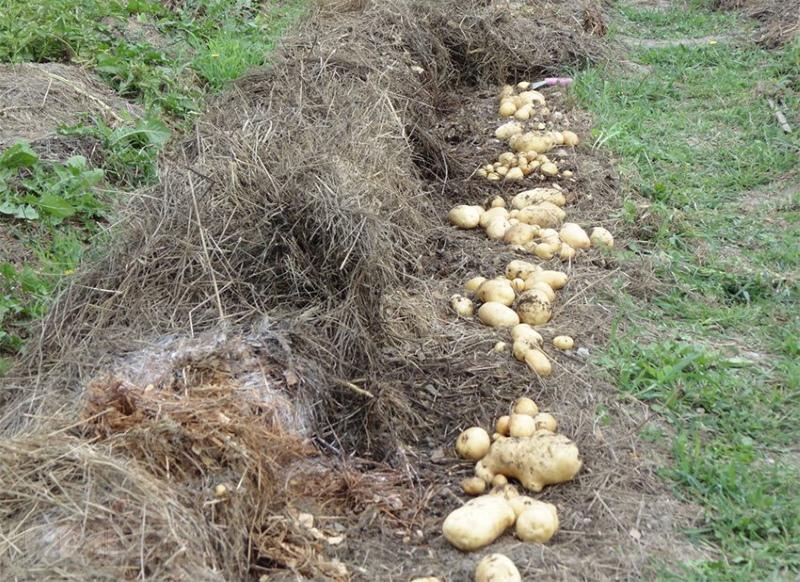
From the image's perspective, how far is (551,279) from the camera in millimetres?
3932

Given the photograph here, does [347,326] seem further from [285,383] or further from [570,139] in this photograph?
[570,139]

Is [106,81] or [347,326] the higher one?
[347,326]

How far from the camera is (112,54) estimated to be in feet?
20.0

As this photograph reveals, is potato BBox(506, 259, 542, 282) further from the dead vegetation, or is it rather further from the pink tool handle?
the pink tool handle

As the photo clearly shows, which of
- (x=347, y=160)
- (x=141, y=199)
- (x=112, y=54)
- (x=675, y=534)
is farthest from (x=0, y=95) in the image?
(x=675, y=534)

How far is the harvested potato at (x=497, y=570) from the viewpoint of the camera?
236cm

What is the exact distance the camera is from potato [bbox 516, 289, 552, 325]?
370 centimetres

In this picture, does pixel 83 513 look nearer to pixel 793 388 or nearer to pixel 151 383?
pixel 151 383

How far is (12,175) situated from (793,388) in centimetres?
406

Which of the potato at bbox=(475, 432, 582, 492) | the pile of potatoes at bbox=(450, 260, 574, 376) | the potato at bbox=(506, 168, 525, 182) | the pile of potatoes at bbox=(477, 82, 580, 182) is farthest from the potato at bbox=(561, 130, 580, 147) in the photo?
the potato at bbox=(475, 432, 582, 492)

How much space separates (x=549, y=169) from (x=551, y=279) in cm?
130

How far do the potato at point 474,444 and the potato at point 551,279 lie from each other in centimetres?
112

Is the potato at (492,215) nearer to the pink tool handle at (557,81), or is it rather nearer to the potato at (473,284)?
the potato at (473,284)

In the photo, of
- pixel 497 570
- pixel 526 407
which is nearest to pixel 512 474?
pixel 526 407
